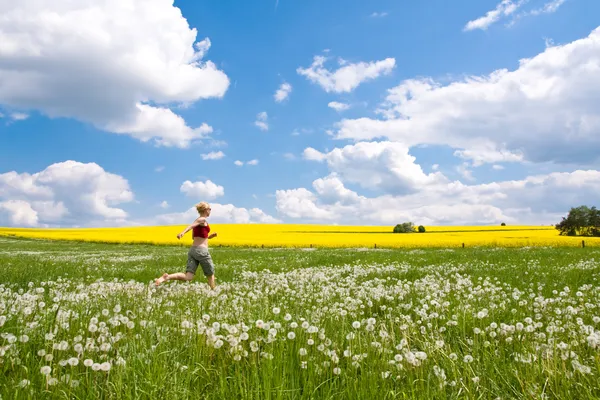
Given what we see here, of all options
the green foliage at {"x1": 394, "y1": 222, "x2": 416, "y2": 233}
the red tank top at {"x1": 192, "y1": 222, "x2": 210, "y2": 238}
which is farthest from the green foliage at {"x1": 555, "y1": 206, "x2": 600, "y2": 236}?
the red tank top at {"x1": 192, "y1": 222, "x2": 210, "y2": 238}

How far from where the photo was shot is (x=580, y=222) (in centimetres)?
7869

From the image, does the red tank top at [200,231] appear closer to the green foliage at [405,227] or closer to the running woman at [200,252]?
the running woman at [200,252]

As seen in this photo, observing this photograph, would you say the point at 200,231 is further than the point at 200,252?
Yes

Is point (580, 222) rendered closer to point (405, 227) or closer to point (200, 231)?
point (405, 227)

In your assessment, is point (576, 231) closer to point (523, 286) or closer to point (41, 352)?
point (523, 286)

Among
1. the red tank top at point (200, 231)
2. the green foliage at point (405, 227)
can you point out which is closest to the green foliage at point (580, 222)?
the green foliage at point (405, 227)

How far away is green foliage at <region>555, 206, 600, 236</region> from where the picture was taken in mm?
77438

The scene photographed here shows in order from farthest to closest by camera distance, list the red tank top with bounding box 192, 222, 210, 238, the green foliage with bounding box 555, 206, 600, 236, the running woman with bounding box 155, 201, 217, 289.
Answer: the green foliage with bounding box 555, 206, 600, 236
the red tank top with bounding box 192, 222, 210, 238
the running woman with bounding box 155, 201, 217, 289

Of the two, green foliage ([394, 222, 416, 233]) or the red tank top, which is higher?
the red tank top

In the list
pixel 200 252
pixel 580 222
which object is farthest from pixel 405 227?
pixel 200 252

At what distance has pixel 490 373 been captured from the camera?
354 cm

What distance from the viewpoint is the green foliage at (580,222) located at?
77.4 meters

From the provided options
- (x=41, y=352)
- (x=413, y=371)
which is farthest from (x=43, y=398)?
(x=413, y=371)

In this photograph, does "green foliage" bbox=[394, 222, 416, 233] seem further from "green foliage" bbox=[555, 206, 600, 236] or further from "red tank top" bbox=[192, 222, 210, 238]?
"red tank top" bbox=[192, 222, 210, 238]
